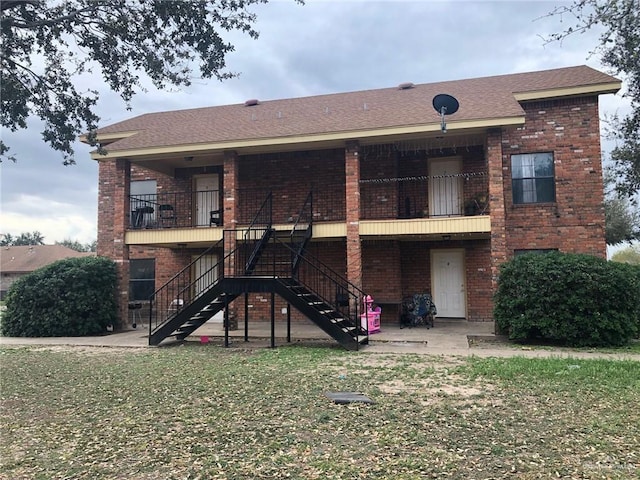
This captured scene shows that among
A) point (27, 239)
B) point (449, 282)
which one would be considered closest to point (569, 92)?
point (449, 282)

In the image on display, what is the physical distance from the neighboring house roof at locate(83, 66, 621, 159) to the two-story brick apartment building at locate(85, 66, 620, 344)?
6 cm

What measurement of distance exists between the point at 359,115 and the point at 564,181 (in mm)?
6086

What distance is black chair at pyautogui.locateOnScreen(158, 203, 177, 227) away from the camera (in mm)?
15711

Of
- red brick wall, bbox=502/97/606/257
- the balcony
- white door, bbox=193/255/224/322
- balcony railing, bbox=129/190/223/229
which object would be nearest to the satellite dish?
the balcony

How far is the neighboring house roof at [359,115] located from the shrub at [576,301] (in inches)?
Result: 150

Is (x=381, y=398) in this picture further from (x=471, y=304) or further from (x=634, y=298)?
(x=471, y=304)

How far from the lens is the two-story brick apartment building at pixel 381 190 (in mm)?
12281

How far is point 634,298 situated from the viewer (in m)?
9.80

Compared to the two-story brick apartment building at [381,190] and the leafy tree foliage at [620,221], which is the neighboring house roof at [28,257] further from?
the leafy tree foliage at [620,221]

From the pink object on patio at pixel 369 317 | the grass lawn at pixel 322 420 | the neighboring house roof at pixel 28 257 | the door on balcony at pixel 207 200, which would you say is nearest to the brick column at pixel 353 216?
the pink object on patio at pixel 369 317

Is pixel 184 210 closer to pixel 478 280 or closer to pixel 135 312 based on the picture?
pixel 135 312

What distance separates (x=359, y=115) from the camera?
13.5 meters

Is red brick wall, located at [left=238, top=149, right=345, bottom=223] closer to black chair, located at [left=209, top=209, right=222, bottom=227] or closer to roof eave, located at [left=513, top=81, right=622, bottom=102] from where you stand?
black chair, located at [left=209, top=209, right=222, bottom=227]

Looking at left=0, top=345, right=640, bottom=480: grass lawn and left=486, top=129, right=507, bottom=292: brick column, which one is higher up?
left=486, top=129, right=507, bottom=292: brick column
